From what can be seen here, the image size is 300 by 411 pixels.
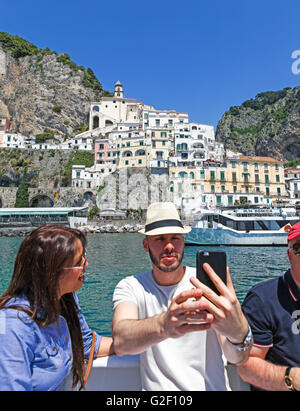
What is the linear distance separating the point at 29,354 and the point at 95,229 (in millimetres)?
37877

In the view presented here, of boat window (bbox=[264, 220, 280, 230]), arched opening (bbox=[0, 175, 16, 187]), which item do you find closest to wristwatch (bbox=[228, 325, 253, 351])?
boat window (bbox=[264, 220, 280, 230])

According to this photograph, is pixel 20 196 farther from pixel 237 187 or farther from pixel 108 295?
pixel 108 295

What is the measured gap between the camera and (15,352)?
1178mm

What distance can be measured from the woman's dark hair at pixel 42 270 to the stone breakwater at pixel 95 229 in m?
35.7

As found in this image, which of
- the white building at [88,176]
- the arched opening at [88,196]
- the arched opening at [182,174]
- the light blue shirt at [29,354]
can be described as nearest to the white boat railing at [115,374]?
the light blue shirt at [29,354]

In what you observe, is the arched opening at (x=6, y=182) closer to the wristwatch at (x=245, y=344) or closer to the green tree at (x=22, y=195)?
the green tree at (x=22, y=195)

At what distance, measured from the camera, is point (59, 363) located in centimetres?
138

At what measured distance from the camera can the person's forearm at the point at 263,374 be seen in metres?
1.43

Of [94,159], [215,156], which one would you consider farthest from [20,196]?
[215,156]

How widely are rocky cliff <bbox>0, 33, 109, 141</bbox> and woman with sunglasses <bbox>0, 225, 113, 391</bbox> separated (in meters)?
62.6
